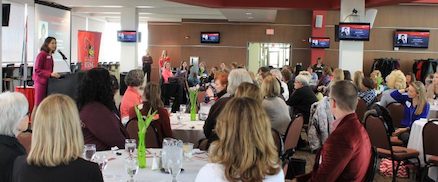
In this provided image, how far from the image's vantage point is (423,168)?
5.48 m

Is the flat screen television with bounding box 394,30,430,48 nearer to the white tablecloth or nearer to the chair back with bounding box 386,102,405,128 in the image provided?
the chair back with bounding box 386,102,405,128

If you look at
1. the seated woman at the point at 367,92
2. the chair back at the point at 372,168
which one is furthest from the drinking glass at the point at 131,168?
the seated woman at the point at 367,92

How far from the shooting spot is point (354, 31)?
10.3m

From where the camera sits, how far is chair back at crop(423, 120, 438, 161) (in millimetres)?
5031

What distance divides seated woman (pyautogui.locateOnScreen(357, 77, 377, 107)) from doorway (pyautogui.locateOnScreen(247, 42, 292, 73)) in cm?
1217

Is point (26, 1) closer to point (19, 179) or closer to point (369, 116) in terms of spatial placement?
point (369, 116)

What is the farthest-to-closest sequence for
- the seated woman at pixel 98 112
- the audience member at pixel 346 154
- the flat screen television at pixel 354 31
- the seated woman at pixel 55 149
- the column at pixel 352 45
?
the column at pixel 352 45, the flat screen television at pixel 354 31, the seated woman at pixel 98 112, the audience member at pixel 346 154, the seated woman at pixel 55 149

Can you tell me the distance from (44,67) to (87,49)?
10322mm

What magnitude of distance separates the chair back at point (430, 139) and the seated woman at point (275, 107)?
54.6 inches

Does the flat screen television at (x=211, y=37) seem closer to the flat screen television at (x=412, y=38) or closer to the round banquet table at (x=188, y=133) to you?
the flat screen television at (x=412, y=38)

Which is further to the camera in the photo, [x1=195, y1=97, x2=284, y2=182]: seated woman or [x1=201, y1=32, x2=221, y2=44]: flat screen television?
[x1=201, y1=32, x2=221, y2=44]: flat screen television

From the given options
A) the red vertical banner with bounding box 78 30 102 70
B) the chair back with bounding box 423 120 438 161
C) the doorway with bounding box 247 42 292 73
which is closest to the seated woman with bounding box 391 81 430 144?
the chair back with bounding box 423 120 438 161

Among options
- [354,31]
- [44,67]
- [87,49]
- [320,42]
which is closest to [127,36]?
[87,49]

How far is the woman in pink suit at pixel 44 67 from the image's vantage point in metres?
7.90
